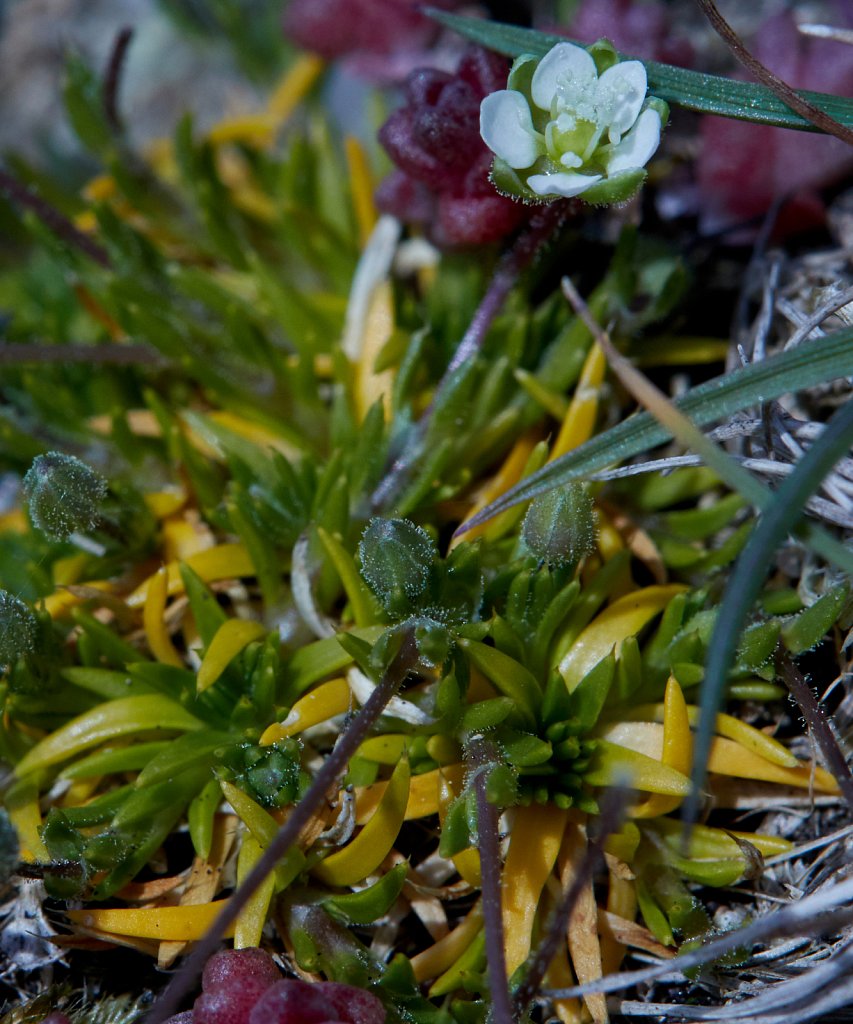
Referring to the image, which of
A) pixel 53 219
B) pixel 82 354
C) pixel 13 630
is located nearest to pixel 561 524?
pixel 13 630

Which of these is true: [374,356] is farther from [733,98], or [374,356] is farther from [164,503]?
[733,98]

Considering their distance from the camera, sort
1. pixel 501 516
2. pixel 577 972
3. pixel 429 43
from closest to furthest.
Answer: pixel 577 972 < pixel 501 516 < pixel 429 43

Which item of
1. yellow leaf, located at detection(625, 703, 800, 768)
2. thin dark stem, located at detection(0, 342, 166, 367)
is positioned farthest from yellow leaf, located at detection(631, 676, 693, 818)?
thin dark stem, located at detection(0, 342, 166, 367)

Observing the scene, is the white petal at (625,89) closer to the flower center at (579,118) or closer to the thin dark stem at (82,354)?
the flower center at (579,118)

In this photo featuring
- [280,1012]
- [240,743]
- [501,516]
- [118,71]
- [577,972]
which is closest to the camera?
[280,1012]

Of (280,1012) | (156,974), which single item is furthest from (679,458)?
(156,974)

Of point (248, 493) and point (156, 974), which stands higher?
point (248, 493)

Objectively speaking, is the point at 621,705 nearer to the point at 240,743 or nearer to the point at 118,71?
the point at 240,743
